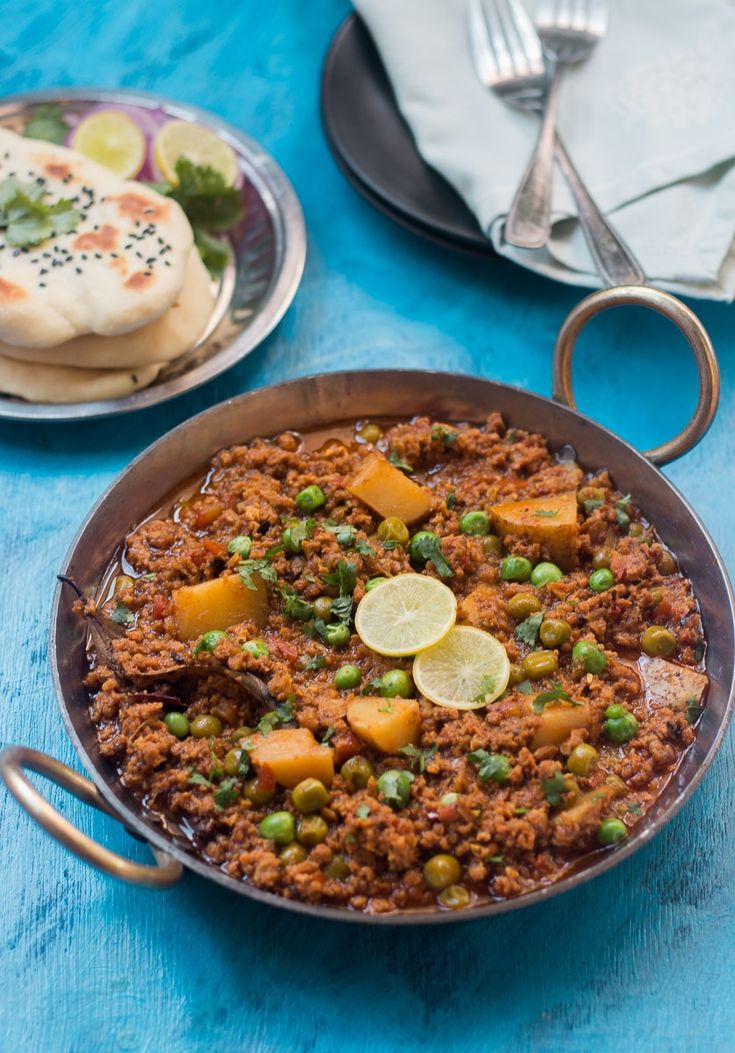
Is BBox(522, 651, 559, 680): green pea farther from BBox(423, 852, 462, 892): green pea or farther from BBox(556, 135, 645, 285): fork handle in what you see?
BBox(556, 135, 645, 285): fork handle

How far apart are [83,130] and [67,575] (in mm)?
3073

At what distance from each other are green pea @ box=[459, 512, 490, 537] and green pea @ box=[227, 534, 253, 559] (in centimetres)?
88

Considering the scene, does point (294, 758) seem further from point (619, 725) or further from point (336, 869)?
point (619, 725)

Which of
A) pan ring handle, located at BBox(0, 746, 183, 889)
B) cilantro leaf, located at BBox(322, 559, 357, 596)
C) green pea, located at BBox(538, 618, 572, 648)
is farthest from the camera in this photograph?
cilantro leaf, located at BBox(322, 559, 357, 596)

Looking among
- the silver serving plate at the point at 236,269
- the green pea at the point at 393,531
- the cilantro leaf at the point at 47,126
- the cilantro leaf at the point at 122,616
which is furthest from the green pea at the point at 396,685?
the cilantro leaf at the point at 47,126

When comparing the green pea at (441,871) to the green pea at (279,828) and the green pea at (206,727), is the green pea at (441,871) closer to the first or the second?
the green pea at (279,828)

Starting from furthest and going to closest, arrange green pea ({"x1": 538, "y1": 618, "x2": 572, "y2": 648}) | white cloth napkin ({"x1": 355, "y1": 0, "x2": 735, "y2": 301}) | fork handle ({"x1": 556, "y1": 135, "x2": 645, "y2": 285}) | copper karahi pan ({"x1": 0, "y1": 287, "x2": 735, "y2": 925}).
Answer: white cloth napkin ({"x1": 355, "y1": 0, "x2": 735, "y2": 301}) → fork handle ({"x1": 556, "y1": 135, "x2": 645, "y2": 285}) → green pea ({"x1": 538, "y1": 618, "x2": 572, "y2": 648}) → copper karahi pan ({"x1": 0, "y1": 287, "x2": 735, "y2": 925})

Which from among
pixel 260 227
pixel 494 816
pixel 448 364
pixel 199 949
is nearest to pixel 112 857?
pixel 199 949

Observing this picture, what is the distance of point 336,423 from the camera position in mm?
4961

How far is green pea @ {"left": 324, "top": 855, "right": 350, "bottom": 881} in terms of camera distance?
3.58 m

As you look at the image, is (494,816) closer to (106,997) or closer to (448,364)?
(106,997)

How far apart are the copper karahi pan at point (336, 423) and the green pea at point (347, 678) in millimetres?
782

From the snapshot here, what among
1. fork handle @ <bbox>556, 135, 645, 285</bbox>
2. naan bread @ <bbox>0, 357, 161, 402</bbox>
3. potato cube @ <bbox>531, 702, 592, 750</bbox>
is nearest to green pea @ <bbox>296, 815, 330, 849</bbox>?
potato cube @ <bbox>531, 702, 592, 750</bbox>

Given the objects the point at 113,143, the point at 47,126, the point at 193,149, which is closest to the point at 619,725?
the point at 193,149
